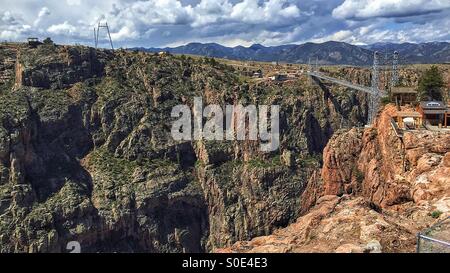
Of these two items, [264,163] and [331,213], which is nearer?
[331,213]

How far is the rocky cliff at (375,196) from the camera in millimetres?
19859

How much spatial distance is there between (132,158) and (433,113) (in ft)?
205

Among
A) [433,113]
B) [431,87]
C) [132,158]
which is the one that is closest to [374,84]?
[431,87]

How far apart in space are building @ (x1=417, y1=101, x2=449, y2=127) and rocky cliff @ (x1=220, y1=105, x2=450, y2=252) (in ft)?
10.6

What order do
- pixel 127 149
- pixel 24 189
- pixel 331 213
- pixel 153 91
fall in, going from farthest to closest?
pixel 153 91
pixel 127 149
pixel 24 189
pixel 331 213

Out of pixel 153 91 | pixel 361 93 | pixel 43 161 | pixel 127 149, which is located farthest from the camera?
pixel 361 93

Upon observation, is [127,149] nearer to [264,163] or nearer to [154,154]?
[154,154]

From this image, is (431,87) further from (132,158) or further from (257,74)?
(257,74)

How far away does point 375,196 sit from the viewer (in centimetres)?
3991

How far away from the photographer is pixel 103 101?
9700 cm

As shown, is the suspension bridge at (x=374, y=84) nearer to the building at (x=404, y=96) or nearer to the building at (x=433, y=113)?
the building at (x=404, y=96)

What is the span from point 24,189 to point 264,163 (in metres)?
47.4
